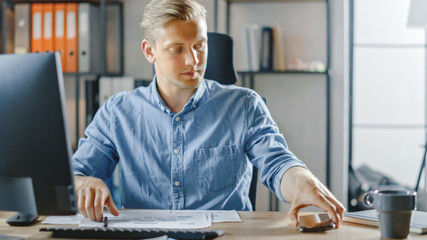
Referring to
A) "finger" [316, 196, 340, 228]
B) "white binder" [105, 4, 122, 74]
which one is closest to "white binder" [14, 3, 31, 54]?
"white binder" [105, 4, 122, 74]

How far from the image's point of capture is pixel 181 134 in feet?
4.71

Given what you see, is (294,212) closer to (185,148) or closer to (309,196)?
(309,196)

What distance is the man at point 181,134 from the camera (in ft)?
4.56

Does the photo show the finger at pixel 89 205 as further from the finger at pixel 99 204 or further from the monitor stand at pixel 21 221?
the monitor stand at pixel 21 221

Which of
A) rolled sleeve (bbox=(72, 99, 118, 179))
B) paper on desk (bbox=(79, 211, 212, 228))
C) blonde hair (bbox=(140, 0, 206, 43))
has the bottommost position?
paper on desk (bbox=(79, 211, 212, 228))

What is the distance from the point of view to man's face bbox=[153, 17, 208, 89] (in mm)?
1376

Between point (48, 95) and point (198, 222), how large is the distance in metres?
0.45

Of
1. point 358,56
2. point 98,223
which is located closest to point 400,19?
point 358,56

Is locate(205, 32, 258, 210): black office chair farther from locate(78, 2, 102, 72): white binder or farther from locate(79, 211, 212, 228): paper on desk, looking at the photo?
locate(78, 2, 102, 72): white binder

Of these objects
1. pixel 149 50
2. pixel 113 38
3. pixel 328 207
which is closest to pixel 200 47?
pixel 149 50

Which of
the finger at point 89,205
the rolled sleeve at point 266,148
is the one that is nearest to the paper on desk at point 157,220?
the finger at point 89,205

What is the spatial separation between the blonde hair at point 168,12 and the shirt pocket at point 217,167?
0.40 metres

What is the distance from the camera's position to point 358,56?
10.1 ft

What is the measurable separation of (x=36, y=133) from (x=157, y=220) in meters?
0.37
